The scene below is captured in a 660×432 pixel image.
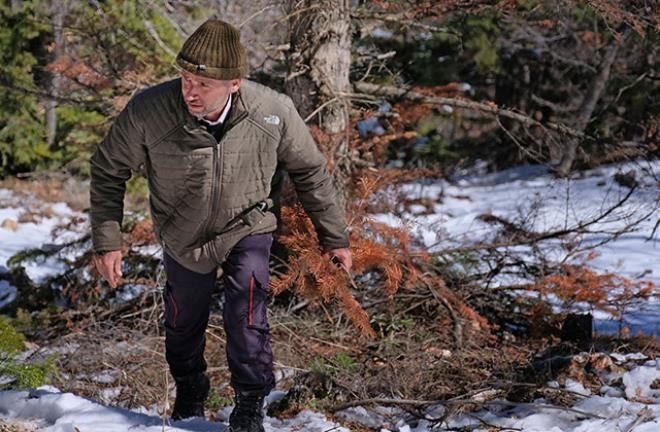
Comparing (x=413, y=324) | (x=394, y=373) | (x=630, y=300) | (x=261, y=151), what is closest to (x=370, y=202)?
(x=413, y=324)

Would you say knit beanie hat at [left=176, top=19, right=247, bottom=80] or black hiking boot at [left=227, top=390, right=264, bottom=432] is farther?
black hiking boot at [left=227, top=390, right=264, bottom=432]

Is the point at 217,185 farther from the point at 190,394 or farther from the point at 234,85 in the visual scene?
the point at 190,394

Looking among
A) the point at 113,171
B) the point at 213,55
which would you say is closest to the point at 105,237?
the point at 113,171

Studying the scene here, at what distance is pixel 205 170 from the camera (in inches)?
135

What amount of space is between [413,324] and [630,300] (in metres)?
1.61

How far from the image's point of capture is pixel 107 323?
5648mm

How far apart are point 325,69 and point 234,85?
2.48 m

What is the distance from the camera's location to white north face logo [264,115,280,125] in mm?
3479

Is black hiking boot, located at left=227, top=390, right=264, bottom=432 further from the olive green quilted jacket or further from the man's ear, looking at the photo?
the man's ear

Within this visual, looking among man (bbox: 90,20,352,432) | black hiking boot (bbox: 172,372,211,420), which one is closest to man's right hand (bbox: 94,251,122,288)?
man (bbox: 90,20,352,432)

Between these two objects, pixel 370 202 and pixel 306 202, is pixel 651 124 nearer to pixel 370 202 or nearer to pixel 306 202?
pixel 370 202

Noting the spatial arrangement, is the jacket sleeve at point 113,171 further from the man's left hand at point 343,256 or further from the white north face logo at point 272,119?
the man's left hand at point 343,256

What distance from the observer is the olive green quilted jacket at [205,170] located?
11.2 feet

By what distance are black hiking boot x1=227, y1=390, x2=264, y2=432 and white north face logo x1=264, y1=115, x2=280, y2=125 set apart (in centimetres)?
125
